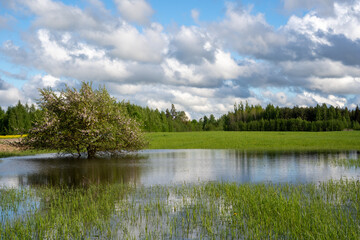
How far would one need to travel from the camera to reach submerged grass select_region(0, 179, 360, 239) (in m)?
9.06

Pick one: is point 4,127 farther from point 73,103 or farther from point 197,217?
point 197,217

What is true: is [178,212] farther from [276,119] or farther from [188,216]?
[276,119]

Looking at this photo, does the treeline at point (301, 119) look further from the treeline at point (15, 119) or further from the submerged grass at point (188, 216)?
the submerged grass at point (188, 216)

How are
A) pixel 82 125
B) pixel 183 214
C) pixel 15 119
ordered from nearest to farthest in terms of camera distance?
pixel 183 214 < pixel 82 125 < pixel 15 119

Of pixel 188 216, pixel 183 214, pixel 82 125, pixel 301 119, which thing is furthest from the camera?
pixel 301 119

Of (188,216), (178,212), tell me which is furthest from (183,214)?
(188,216)

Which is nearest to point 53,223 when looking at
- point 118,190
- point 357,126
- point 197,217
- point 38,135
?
point 197,217

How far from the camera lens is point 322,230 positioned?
864cm

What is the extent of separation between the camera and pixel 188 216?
10758 millimetres

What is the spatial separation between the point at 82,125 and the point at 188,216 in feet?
83.5

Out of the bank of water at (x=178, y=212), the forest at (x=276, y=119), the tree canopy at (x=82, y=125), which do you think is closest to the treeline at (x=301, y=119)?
the forest at (x=276, y=119)

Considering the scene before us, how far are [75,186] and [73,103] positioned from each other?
59.0ft

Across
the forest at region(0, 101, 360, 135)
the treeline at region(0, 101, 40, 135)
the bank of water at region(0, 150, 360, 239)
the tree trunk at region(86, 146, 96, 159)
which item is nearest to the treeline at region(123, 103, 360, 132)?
the forest at region(0, 101, 360, 135)

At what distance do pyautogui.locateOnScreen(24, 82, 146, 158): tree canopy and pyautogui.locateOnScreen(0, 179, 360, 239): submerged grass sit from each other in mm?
18565
